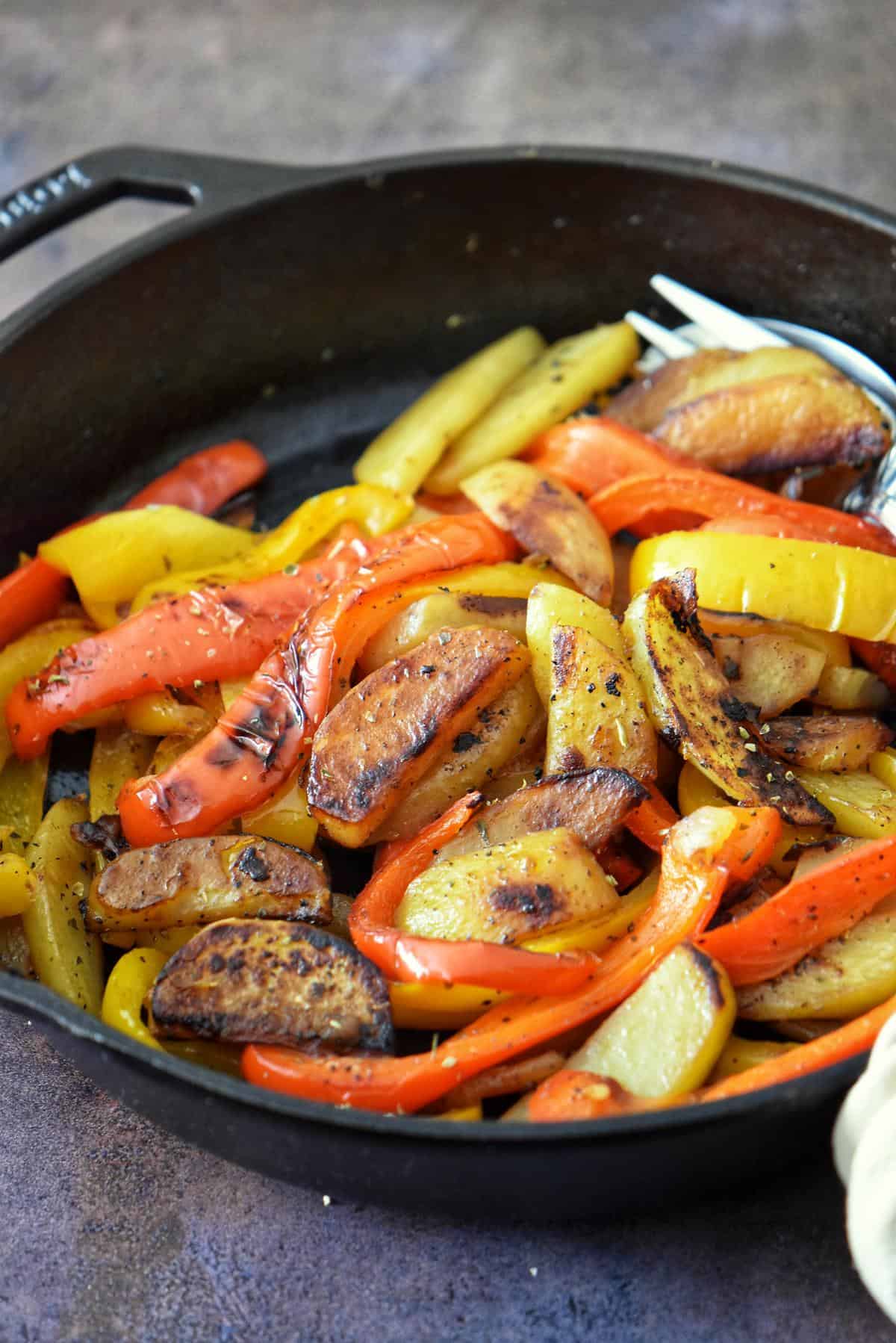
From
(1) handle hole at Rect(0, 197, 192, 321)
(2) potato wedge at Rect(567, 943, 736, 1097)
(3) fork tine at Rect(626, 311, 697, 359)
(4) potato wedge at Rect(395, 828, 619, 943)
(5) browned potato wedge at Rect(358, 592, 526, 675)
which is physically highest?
(1) handle hole at Rect(0, 197, 192, 321)

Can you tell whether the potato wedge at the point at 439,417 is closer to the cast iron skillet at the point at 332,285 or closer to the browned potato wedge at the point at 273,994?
the cast iron skillet at the point at 332,285

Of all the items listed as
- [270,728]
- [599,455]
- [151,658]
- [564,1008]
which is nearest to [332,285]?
[599,455]

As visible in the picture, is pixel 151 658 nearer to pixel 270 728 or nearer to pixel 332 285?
pixel 270 728

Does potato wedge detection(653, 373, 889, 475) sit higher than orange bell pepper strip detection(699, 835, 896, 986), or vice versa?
potato wedge detection(653, 373, 889, 475)

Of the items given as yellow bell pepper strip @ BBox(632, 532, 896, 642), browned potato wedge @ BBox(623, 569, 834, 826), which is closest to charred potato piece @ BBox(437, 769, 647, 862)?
browned potato wedge @ BBox(623, 569, 834, 826)

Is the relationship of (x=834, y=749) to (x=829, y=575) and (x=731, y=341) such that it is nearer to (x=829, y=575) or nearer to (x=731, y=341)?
(x=829, y=575)

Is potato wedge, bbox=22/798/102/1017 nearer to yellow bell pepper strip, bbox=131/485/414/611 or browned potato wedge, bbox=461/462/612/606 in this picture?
yellow bell pepper strip, bbox=131/485/414/611
